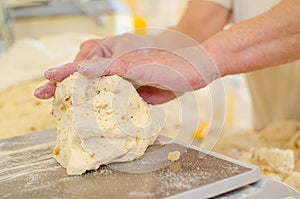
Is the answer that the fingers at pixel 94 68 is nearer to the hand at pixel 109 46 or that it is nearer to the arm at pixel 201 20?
the hand at pixel 109 46

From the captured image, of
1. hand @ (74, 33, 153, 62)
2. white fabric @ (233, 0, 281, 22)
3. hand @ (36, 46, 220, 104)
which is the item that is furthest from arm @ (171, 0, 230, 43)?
hand @ (36, 46, 220, 104)

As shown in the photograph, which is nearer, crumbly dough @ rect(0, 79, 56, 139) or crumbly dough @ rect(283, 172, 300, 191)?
crumbly dough @ rect(283, 172, 300, 191)

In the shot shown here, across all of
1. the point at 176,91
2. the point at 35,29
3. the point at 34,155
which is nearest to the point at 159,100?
the point at 176,91

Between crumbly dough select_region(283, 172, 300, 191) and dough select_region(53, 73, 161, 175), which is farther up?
dough select_region(53, 73, 161, 175)

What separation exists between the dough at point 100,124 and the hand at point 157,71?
21 mm

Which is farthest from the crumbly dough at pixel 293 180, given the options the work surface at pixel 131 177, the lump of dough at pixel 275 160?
the work surface at pixel 131 177

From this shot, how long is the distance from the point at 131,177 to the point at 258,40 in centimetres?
36

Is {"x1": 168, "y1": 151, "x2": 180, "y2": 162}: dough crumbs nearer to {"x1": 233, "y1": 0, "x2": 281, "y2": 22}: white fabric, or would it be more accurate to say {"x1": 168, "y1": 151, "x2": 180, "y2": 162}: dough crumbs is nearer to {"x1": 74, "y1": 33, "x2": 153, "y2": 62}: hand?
{"x1": 74, "y1": 33, "x2": 153, "y2": 62}: hand

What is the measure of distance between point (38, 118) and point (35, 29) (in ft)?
3.21

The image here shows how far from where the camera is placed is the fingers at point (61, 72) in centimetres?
69

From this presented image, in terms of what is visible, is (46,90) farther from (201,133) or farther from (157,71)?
(201,133)

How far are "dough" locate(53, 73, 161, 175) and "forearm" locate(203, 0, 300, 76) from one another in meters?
0.19

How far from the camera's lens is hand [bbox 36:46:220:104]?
0.67 meters

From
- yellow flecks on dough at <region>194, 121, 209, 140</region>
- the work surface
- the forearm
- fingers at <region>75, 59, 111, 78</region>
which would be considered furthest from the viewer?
yellow flecks on dough at <region>194, 121, 209, 140</region>
